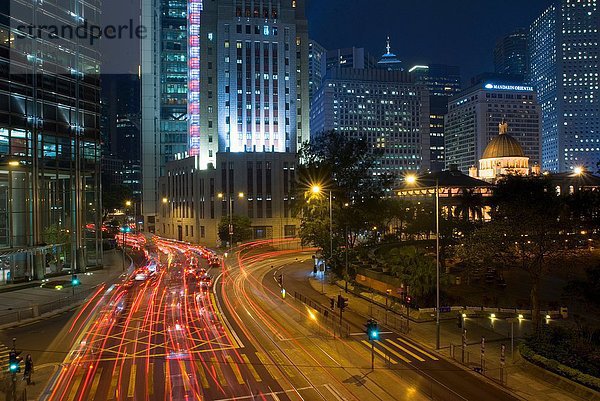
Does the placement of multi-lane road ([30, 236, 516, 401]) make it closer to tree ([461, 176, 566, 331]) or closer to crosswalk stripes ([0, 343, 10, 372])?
crosswalk stripes ([0, 343, 10, 372])

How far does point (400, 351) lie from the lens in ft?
88.6

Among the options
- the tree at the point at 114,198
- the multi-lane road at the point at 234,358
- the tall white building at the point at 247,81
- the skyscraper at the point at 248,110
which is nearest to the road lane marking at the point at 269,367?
the multi-lane road at the point at 234,358

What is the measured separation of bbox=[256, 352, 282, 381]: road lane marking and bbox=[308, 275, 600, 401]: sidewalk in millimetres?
9529

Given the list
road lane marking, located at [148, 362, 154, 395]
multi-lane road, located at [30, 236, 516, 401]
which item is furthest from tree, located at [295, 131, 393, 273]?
road lane marking, located at [148, 362, 154, 395]

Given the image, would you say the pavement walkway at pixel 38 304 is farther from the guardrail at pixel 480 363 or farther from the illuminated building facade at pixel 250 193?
the illuminated building facade at pixel 250 193

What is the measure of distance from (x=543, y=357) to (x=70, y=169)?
5311 centimetres

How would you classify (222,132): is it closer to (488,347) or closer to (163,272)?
(163,272)

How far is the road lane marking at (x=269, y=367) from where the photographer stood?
891 inches

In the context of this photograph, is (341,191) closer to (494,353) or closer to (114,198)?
(494,353)

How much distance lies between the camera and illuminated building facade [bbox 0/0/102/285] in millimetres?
49531

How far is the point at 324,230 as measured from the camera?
2181 inches

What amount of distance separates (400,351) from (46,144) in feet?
150

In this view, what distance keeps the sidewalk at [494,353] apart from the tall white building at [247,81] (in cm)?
7280

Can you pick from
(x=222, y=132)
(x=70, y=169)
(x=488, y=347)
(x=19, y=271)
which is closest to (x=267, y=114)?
(x=222, y=132)
